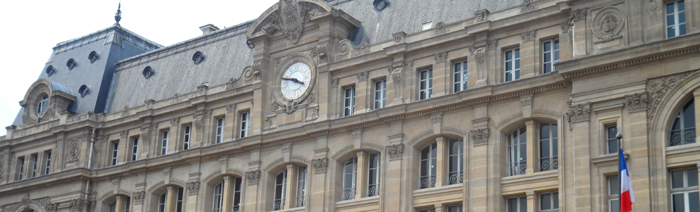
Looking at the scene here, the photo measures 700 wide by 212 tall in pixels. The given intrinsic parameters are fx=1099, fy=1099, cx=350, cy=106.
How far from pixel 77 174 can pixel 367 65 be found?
18.2 meters

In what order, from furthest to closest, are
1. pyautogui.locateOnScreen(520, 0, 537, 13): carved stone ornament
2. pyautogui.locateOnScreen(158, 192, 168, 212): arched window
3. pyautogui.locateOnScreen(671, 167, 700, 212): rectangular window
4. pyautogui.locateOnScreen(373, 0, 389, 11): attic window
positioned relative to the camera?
pyautogui.locateOnScreen(158, 192, 168, 212): arched window
pyautogui.locateOnScreen(373, 0, 389, 11): attic window
pyautogui.locateOnScreen(520, 0, 537, 13): carved stone ornament
pyautogui.locateOnScreen(671, 167, 700, 212): rectangular window

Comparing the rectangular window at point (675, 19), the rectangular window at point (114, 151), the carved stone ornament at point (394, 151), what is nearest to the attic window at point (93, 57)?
the rectangular window at point (114, 151)

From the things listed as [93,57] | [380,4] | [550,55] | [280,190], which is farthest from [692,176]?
[93,57]

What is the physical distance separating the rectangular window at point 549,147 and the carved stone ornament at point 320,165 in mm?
10078

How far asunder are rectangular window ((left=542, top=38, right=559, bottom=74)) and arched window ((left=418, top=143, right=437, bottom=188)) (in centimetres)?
570

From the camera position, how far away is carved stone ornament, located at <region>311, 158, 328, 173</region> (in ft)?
155

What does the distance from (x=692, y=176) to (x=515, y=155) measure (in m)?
7.92

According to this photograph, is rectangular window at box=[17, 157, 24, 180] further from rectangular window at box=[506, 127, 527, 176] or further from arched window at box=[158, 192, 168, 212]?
rectangular window at box=[506, 127, 527, 176]

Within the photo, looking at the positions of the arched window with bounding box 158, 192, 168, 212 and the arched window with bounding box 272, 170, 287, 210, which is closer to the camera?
the arched window with bounding box 272, 170, 287, 210

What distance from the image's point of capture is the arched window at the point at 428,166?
145 feet

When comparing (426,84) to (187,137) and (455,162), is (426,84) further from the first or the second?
(187,137)

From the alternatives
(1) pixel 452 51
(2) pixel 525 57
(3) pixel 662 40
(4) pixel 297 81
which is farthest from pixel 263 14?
(3) pixel 662 40

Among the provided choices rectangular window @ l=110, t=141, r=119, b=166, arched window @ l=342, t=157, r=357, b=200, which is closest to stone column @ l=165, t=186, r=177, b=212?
rectangular window @ l=110, t=141, r=119, b=166

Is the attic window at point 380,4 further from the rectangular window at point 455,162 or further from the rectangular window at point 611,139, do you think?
the rectangular window at point 611,139
